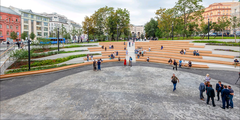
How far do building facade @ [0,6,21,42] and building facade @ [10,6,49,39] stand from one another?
2306 mm

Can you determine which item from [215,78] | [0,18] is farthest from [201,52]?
[0,18]

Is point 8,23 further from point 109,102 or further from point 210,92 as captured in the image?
point 210,92

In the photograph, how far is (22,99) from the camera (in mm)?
8102

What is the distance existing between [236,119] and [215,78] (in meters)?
7.38

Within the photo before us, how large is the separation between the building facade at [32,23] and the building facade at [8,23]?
90.8 inches

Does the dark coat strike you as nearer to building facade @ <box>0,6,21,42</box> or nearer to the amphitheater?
the amphitheater

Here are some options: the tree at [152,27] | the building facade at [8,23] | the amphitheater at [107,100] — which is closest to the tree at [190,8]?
the tree at [152,27]

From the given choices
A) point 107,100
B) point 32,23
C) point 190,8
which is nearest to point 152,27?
point 190,8

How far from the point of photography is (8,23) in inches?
2029

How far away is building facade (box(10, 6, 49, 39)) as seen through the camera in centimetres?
5912

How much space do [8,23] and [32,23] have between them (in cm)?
1275

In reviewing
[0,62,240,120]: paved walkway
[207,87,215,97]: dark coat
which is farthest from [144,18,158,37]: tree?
[207,87,215,97]: dark coat

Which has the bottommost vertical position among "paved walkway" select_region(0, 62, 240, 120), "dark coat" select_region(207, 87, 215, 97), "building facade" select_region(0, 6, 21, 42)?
"paved walkway" select_region(0, 62, 240, 120)

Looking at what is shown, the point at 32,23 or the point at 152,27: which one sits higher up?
the point at 32,23
